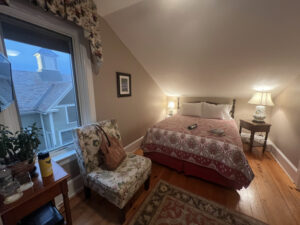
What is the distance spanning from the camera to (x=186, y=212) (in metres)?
1.35

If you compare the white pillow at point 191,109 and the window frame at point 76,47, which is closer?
the window frame at point 76,47

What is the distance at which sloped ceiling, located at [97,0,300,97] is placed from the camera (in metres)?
1.41

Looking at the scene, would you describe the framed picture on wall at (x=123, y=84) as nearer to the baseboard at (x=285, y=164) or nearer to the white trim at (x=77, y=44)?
the white trim at (x=77, y=44)

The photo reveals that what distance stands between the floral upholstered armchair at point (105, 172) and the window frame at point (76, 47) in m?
0.33

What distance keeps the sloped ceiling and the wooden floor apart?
1.70m

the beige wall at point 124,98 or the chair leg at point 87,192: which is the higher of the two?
the beige wall at point 124,98

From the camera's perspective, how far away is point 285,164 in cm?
203

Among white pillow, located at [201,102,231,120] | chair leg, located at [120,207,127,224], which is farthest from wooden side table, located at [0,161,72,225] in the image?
white pillow, located at [201,102,231,120]

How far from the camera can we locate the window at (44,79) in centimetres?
115

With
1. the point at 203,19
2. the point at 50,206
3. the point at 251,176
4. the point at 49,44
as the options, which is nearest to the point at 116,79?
the point at 49,44

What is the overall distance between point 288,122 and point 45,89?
366cm

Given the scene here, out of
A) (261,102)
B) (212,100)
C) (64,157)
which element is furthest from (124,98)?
(261,102)

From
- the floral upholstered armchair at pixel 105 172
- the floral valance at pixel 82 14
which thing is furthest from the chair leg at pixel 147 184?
the floral valance at pixel 82 14

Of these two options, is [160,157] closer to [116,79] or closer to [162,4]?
[116,79]
